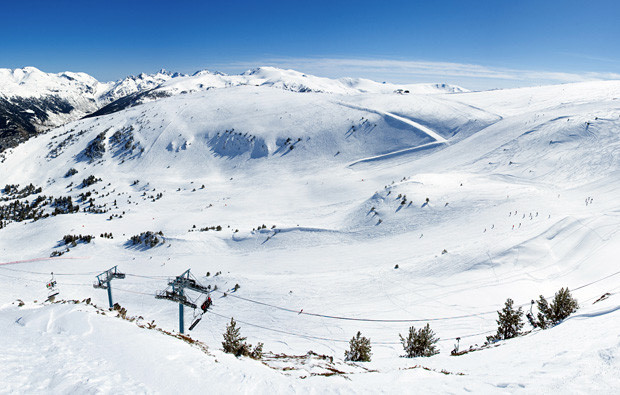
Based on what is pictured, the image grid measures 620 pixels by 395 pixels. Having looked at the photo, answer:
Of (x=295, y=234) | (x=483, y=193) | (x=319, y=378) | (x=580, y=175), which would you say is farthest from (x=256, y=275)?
(x=580, y=175)

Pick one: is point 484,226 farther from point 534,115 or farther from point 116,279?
point 534,115

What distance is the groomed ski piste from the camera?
336 inches


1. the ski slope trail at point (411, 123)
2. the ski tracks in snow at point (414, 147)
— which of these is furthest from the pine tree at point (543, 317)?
the ski slope trail at point (411, 123)

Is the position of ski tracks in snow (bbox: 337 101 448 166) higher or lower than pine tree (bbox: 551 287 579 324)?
higher

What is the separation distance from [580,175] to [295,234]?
99.4 feet

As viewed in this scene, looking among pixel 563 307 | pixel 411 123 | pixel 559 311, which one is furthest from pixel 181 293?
pixel 411 123

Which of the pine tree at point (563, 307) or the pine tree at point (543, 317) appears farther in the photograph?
the pine tree at point (563, 307)

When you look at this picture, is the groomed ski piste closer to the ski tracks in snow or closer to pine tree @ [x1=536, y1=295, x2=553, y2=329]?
the ski tracks in snow

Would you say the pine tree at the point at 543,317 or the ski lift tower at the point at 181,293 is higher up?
the pine tree at the point at 543,317

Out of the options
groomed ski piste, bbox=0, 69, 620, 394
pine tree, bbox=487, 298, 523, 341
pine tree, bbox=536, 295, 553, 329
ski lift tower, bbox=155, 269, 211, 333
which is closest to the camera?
groomed ski piste, bbox=0, 69, 620, 394

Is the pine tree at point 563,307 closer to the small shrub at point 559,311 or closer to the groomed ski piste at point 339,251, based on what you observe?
the small shrub at point 559,311

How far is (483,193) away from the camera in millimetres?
30109

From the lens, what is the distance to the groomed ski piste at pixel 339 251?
336 inches

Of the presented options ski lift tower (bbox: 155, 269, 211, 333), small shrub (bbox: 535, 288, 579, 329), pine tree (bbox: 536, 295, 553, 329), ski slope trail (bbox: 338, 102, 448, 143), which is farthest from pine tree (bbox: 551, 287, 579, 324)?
ski slope trail (bbox: 338, 102, 448, 143)
